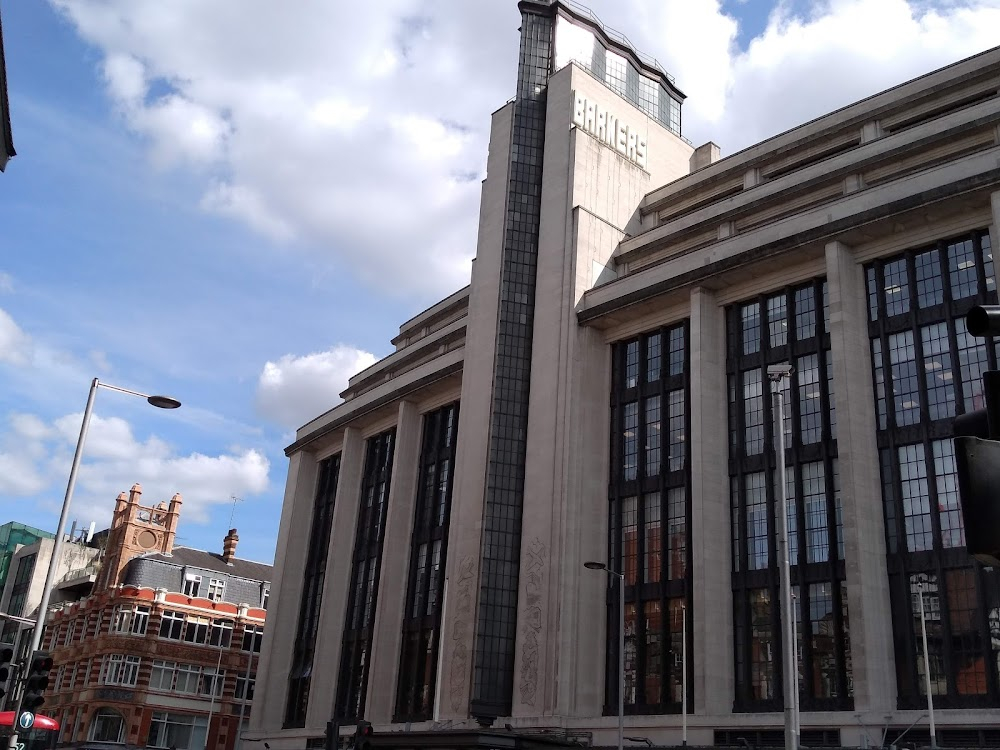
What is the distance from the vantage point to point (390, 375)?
247ft

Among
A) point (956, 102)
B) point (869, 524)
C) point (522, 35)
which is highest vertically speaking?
point (522, 35)

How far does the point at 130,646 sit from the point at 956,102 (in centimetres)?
6424

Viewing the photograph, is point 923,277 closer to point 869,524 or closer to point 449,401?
point 869,524

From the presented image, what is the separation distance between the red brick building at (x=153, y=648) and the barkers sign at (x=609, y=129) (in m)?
42.7

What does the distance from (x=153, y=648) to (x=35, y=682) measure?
55560 millimetres

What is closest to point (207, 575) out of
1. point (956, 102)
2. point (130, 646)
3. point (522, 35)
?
point (130, 646)

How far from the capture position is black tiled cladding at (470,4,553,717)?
50875 mm

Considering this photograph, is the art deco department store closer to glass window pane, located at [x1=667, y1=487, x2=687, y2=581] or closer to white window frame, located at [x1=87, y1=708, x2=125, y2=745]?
glass window pane, located at [x1=667, y1=487, x2=687, y2=581]

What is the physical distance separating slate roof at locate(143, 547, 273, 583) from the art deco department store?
1562 cm

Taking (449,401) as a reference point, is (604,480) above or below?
below

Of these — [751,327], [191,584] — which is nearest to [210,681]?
[191,584]

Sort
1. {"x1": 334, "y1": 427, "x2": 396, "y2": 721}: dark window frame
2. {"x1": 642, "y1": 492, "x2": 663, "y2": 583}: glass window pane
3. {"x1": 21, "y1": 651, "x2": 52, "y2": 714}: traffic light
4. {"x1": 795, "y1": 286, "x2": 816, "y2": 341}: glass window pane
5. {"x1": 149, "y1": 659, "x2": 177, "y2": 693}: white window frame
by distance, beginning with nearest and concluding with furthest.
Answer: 1. {"x1": 21, "y1": 651, "x2": 52, "y2": 714}: traffic light
2. {"x1": 795, "y1": 286, "x2": 816, "y2": 341}: glass window pane
3. {"x1": 642, "y1": 492, "x2": 663, "y2": 583}: glass window pane
4. {"x1": 334, "y1": 427, "x2": 396, "y2": 721}: dark window frame
5. {"x1": 149, "y1": 659, "x2": 177, "y2": 693}: white window frame

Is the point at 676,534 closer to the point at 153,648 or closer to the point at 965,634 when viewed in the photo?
the point at 965,634

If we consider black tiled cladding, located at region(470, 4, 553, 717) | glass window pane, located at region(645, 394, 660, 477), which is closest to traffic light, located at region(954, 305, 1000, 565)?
glass window pane, located at region(645, 394, 660, 477)
